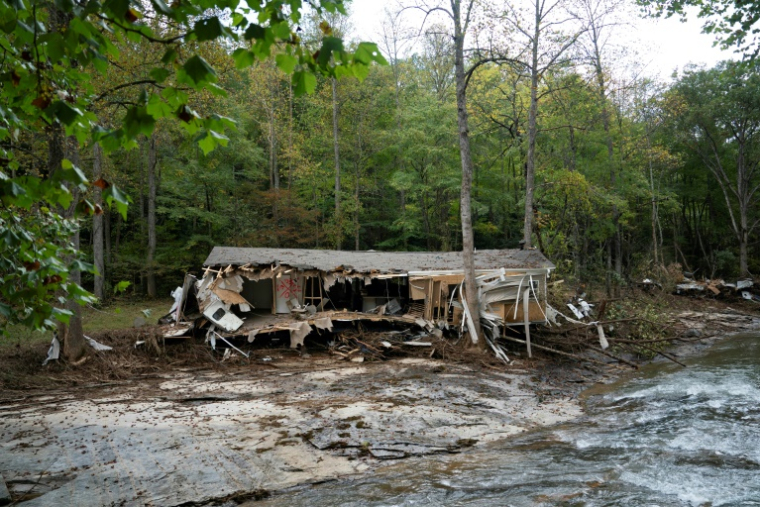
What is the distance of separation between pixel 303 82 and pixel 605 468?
6.55m

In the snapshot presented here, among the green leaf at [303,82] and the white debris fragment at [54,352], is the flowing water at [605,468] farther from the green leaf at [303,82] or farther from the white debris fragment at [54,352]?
the white debris fragment at [54,352]

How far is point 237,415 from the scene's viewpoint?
852 centimetres

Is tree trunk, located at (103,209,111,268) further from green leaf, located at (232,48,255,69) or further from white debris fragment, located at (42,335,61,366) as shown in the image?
green leaf, located at (232,48,255,69)

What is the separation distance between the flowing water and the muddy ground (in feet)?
1.73

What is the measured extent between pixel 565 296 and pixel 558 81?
10918 millimetres

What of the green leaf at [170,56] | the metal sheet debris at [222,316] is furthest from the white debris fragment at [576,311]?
the green leaf at [170,56]

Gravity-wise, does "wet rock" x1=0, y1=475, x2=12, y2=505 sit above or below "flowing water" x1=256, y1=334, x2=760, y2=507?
above

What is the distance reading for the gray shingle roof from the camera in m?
15.8

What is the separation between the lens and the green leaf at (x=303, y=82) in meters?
2.74

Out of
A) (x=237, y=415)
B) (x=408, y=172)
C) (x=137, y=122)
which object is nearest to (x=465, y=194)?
(x=237, y=415)

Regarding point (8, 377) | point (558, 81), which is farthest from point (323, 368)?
point (558, 81)

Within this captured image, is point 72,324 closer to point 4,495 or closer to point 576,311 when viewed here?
point 4,495

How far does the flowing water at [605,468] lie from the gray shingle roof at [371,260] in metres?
7.12

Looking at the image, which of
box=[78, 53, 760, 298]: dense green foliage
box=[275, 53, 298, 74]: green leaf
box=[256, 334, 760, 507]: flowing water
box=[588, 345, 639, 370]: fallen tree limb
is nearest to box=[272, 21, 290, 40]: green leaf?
box=[275, 53, 298, 74]: green leaf
